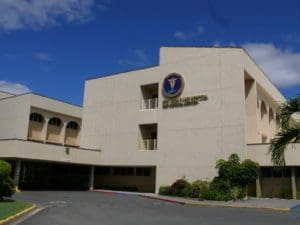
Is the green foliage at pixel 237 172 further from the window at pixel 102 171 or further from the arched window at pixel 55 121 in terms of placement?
the arched window at pixel 55 121

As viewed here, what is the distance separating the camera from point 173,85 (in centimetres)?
3158

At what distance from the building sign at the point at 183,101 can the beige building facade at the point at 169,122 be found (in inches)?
3.4

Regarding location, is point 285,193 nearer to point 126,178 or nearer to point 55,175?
point 126,178

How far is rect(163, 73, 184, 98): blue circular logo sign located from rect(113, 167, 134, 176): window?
9463mm

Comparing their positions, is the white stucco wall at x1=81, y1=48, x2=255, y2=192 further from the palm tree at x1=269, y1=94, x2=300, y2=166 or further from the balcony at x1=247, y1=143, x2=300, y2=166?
the palm tree at x1=269, y1=94, x2=300, y2=166

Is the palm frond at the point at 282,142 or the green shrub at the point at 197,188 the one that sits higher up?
the palm frond at the point at 282,142

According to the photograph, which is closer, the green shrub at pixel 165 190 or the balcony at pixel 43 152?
the balcony at pixel 43 152

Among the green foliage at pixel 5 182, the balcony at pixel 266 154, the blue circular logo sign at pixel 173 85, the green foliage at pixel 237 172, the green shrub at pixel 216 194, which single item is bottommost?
the green shrub at pixel 216 194

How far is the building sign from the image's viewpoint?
29.7 meters

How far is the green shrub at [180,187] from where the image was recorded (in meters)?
27.2

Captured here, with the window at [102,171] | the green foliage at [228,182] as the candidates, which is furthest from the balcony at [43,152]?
the green foliage at [228,182]

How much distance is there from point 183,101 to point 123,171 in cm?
1103

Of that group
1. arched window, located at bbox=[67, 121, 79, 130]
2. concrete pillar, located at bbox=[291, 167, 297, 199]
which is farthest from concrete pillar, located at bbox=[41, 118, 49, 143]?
concrete pillar, located at bbox=[291, 167, 297, 199]

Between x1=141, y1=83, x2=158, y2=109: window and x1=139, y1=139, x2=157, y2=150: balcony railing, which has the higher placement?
x1=141, y1=83, x2=158, y2=109: window
